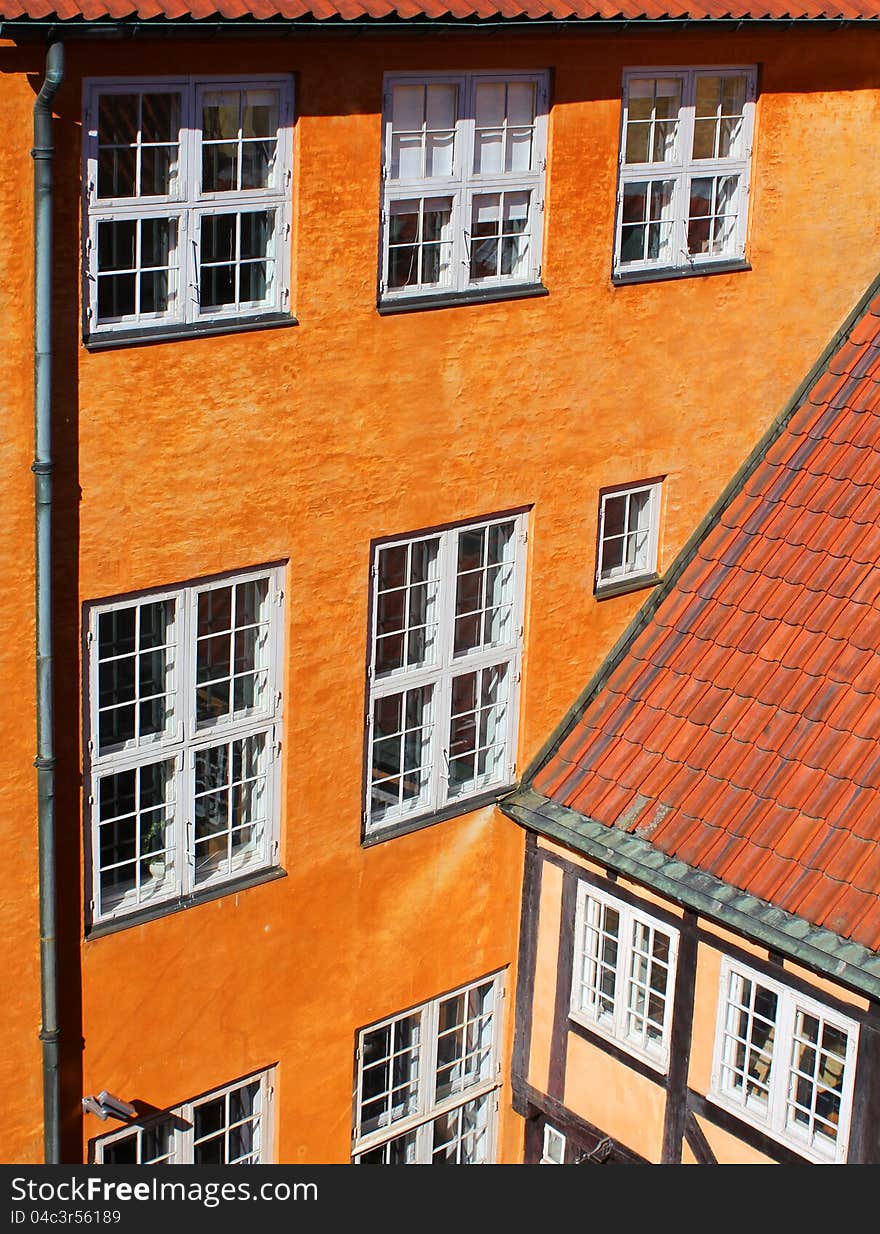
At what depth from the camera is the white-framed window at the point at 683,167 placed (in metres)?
12.4

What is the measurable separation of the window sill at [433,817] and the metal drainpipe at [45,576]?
252 centimetres

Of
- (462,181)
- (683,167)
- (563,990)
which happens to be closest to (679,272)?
(683,167)

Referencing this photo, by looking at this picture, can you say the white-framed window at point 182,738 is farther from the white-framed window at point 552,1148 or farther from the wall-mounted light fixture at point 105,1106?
the white-framed window at point 552,1148

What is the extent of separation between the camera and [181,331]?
33.8 ft

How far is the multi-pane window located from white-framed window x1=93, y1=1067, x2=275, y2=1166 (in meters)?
4.51

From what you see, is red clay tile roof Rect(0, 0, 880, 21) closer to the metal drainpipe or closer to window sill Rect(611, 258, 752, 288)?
the metal drainpipe

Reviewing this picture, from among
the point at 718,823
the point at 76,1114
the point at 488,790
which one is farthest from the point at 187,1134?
the point at 718,823

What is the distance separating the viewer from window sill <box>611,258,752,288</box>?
496 inches

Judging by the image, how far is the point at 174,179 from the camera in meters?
10.2

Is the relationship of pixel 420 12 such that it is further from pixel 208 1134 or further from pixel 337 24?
pixel 208 1134

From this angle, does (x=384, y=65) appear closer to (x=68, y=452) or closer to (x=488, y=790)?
(x=68, y=452)

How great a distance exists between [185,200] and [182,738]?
3322 mm

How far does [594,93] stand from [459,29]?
160cm

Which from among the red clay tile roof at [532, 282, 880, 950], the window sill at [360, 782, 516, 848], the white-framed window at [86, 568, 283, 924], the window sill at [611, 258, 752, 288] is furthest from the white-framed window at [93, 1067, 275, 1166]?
the window sill at [611, 258, 752, 288]
